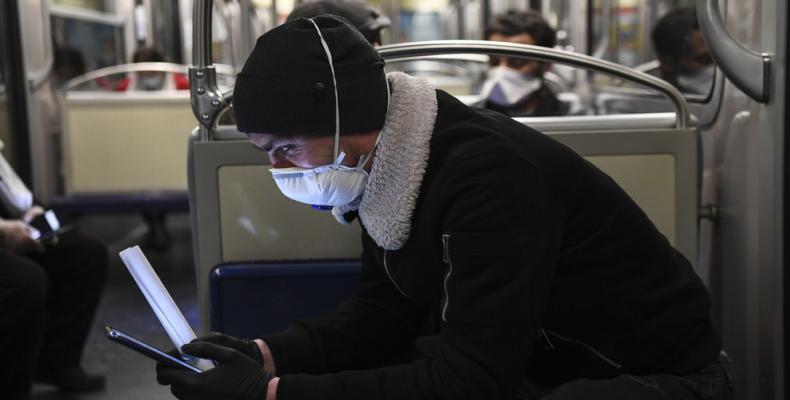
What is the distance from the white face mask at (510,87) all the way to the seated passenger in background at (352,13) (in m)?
0.97

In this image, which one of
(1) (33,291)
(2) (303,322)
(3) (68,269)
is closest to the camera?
(2) (303,322)

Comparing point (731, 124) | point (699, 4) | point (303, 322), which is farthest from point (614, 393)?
point (731, 124)

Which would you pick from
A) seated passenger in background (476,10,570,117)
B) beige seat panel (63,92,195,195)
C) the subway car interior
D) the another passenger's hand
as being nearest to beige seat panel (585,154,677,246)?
the subway car interior

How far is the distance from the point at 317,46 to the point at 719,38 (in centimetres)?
93

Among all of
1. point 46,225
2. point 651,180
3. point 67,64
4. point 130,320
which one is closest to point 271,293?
point 651,180

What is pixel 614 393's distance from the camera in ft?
4.68

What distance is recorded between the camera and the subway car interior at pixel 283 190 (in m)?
1.96

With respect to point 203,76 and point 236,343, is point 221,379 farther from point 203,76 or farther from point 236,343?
point 203,76

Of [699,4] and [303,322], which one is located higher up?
[699,4]

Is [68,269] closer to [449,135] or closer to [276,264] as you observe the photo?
[276,264]

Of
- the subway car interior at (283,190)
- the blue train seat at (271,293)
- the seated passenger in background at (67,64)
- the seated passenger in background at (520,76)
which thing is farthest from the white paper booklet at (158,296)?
the seated passenger in background at (67,64)

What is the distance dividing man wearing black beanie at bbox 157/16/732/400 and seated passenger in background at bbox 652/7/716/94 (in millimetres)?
1421

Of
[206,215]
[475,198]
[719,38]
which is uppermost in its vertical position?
[719,38]

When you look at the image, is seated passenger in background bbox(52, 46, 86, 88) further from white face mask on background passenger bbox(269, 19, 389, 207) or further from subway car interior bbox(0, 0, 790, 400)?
white face mask on background passenger bbox(269, 19, 389, 207)
